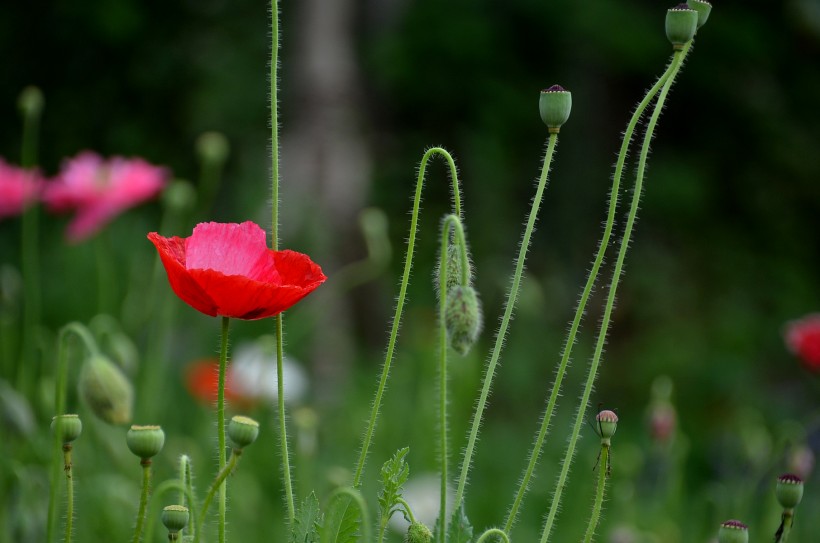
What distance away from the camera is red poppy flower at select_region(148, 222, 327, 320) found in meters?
0.79

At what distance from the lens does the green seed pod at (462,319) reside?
0.74 m

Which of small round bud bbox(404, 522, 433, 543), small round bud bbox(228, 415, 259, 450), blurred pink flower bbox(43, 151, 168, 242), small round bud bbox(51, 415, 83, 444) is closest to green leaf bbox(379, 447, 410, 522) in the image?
small round bud bbox(404, 522, 433, 543)

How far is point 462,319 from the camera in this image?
29.0 inches

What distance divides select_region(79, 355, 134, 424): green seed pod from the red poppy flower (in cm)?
26

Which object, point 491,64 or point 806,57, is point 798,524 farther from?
point 806,57

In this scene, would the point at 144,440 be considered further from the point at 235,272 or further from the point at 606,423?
the point at 606,423

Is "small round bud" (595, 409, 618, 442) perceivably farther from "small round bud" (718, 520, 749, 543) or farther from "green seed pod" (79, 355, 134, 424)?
"green seed pod" (79, 355, 134, 424)

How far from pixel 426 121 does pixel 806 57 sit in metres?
1.57

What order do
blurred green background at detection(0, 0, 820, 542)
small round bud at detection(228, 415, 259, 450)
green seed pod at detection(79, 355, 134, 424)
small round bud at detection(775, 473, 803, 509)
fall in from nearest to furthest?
small round bud at detection(228, 415, 259, 450) < small round bud at detection(775, 473, 803, 509) < green seed pod at detection(79, 355, 134, 424) < blurred green background at detection(0, 0, 820, 542)

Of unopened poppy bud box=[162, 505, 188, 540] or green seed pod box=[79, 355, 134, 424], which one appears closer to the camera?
unopened poppy bud box=[162, 505, 188, 540]

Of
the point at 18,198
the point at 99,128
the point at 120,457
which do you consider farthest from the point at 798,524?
the point at 99,128

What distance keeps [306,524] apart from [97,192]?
1.07m

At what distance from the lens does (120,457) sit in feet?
5.35

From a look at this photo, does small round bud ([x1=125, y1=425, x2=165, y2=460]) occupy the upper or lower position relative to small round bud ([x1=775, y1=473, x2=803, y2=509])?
upper
